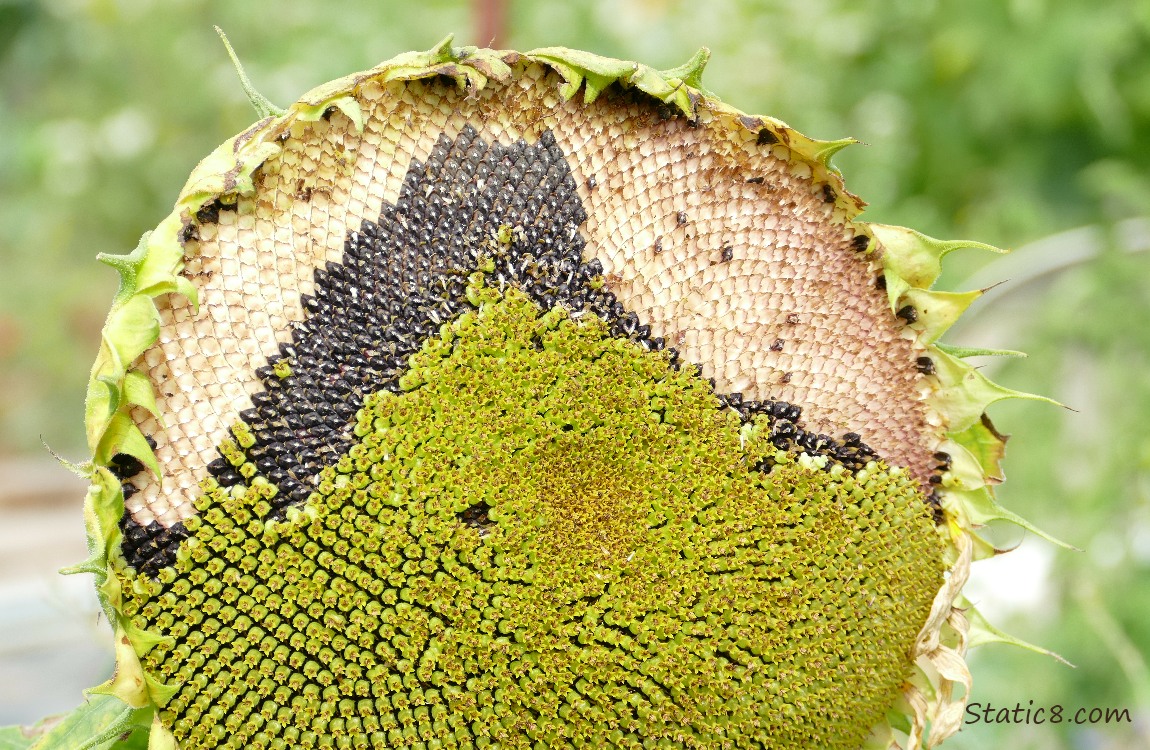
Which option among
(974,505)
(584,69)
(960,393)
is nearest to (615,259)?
(584,69)

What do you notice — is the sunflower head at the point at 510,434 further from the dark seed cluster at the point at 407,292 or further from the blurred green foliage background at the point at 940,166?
the blurred green foliage background at the point at 940,166

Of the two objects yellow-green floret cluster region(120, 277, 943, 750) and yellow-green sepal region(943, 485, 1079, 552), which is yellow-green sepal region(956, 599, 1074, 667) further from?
yellow-green floret cluster region(120, 277, 943, 750)

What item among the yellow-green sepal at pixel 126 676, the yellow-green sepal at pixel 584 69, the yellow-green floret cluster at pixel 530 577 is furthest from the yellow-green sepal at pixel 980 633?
the yellow-green sepal at pixel 126 676

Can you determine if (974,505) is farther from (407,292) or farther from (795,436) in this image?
(407,292)

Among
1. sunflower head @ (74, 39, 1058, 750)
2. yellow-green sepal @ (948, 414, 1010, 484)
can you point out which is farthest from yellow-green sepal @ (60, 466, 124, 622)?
yellow-green sepal @ (948, 414, 1010, 484)

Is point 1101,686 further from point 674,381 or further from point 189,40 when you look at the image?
point 189,40

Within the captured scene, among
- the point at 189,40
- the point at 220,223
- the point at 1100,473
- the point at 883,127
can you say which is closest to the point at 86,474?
the point at 220,223
